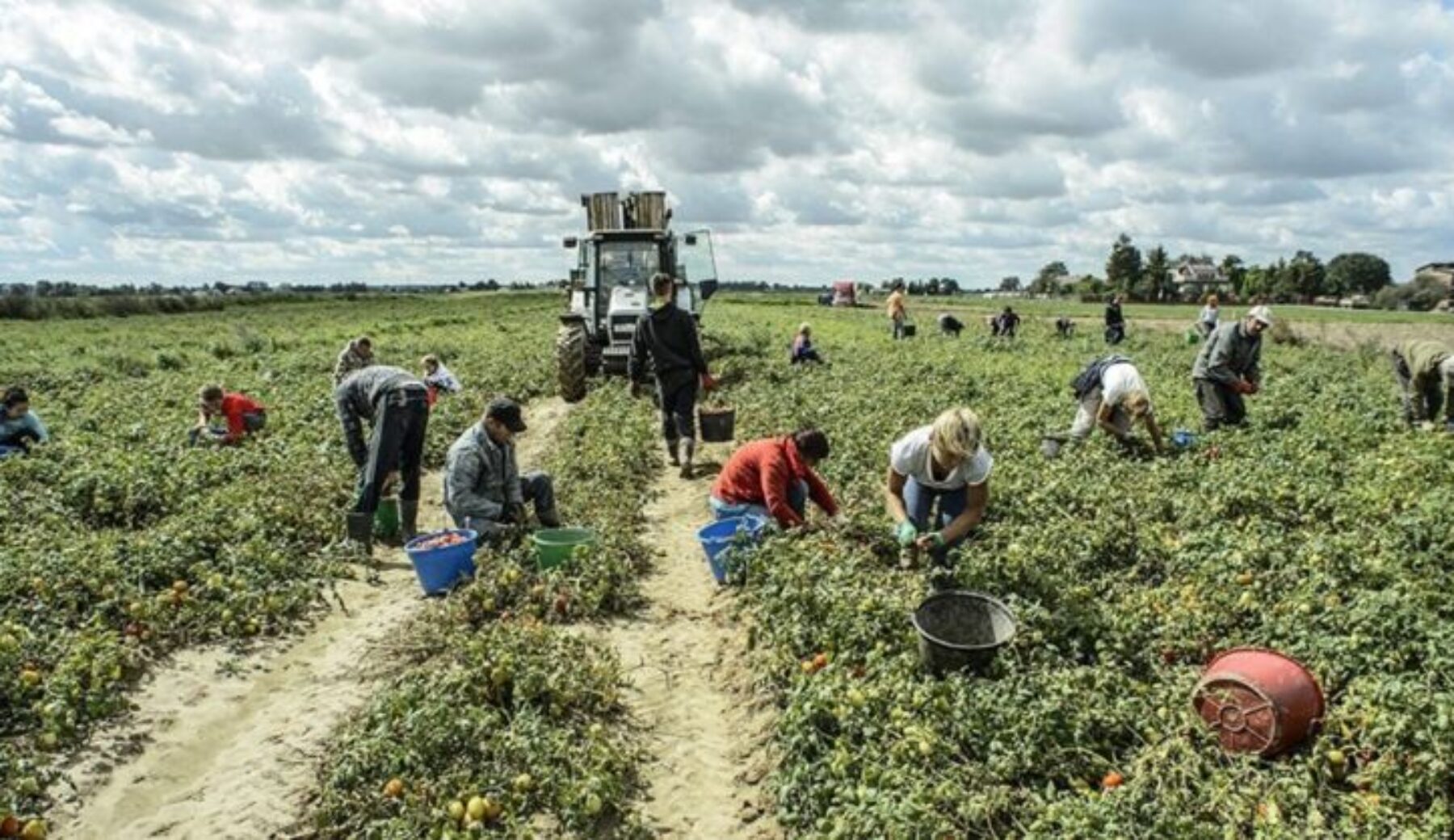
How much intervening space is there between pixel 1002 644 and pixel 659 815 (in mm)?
1983

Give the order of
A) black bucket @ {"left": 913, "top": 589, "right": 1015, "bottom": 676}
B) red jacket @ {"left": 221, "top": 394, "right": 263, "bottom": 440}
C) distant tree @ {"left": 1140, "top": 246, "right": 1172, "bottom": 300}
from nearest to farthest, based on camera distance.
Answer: black bucket @ {"left": 913, "top": 589, "right": 1015, "bottom": 676}, red jacket @ {"left": 221, "top": 394, "right": 263, "bottom": 440}, distant tree @ {"left": 1140, "top": 246, "right": 1172, "bottom": 300}

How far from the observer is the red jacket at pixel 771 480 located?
6719 millimetres

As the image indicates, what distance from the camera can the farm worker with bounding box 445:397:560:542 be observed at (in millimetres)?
6973

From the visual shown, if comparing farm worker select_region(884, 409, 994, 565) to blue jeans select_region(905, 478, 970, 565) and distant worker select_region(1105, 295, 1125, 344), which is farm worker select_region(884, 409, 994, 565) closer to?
blue jeans select_region(905, 478, 970, 565)

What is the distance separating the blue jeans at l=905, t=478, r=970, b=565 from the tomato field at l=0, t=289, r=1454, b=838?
12.2 inches

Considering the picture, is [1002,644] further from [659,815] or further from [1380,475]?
[1380,475]

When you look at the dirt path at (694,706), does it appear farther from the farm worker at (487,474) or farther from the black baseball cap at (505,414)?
the black baseball cap at (505,414)

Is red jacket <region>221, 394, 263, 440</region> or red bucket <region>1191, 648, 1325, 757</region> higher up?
red jacket <region>221, 394, 263, 440</region>

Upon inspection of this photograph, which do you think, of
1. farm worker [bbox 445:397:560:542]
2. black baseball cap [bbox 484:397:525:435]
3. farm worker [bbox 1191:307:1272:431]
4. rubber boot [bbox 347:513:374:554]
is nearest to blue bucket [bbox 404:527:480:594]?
farm worker [bbox 445:397:560:542]

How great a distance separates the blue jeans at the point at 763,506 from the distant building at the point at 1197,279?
8964 centimetres

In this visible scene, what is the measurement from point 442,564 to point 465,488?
0.67m

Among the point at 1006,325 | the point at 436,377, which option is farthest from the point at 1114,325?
the point at 436,377

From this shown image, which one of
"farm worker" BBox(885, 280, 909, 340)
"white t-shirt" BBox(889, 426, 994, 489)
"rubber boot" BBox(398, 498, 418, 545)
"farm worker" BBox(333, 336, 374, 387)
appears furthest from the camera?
"farm worker" BBox(885, 280, 909, 340)

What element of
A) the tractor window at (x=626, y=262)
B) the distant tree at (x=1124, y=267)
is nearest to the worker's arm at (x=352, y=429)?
the tractor window at (x=626, y=262)
